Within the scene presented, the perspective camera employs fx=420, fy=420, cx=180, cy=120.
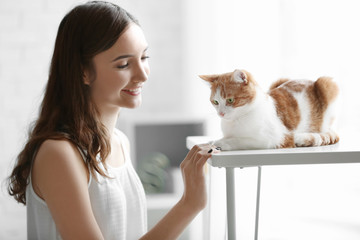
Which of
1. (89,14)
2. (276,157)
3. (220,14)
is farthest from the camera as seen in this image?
(220,14)

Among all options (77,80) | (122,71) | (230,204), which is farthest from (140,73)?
(230,204)

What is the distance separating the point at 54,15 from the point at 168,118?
0.92 metres

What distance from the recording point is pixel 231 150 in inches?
34.6

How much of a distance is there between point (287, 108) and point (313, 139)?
9 centimetres

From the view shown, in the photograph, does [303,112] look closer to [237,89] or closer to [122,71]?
[237,89]

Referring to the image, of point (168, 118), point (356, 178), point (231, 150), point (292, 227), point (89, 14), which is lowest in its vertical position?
point (292, 227)

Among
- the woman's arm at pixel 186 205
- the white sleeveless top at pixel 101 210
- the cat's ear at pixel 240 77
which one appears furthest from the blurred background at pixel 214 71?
the cat's ear at pixel 240 77

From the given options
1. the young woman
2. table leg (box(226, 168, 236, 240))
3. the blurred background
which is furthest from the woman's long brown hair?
the blurred background

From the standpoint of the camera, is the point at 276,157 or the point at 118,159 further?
the point at 118,159

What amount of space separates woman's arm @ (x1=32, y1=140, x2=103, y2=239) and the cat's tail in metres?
0.47

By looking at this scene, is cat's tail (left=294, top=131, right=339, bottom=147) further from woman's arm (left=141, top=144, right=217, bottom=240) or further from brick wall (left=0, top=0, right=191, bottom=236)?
brick wall (left=0, top=0, right=191, bottom=236)

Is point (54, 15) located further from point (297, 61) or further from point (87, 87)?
point (87, 87)

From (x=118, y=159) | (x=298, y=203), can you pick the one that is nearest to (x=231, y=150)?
(x=118, y=159)

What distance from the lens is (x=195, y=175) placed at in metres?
0.88
